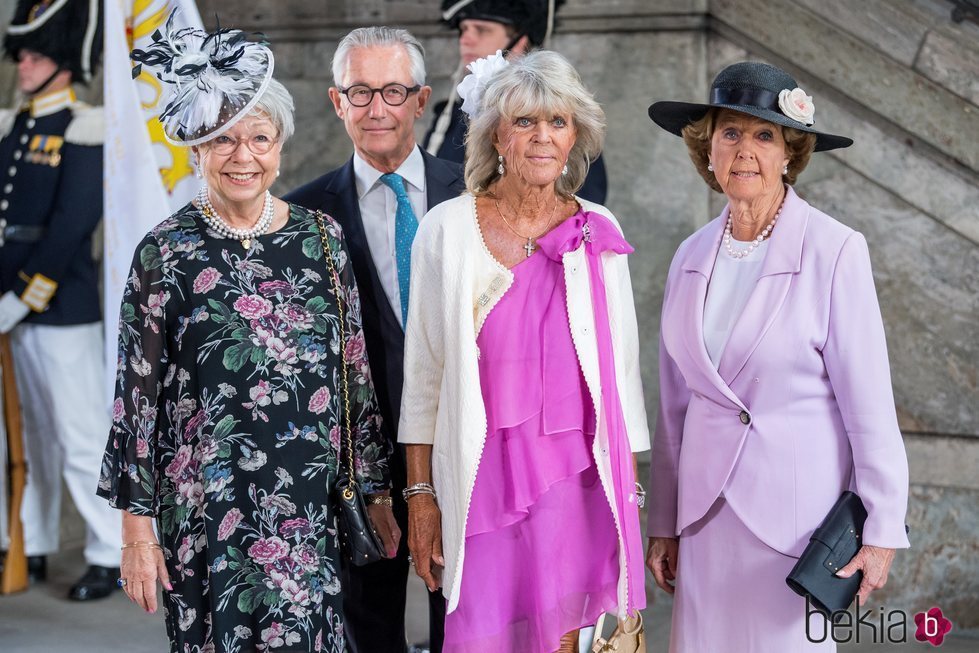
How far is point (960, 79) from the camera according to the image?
4605 mm

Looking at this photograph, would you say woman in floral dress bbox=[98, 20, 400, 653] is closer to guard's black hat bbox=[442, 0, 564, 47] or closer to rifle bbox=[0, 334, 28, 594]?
guard's black hat bbox=[442, 0, 564, 47]

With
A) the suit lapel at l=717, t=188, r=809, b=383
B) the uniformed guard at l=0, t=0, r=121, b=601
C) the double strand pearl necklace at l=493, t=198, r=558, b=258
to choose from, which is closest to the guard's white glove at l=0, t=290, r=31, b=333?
the uniformed guard at l=0, t=0, r=121, b=601

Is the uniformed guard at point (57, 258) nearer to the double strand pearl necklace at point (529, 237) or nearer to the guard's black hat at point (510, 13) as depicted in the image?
the guard's black hat at point (510, 13)

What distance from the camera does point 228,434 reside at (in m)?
2.61

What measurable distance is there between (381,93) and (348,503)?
3.71 feet

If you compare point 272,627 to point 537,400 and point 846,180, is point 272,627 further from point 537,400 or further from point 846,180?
point 846,180

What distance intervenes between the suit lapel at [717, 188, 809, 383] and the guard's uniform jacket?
3443 mm

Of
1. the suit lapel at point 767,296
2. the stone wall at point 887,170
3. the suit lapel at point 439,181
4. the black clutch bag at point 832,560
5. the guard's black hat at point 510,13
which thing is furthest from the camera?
the stone wall at point 887,170

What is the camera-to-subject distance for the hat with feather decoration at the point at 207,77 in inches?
105

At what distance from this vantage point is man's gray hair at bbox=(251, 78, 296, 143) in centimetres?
270

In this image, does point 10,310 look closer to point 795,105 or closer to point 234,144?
point 234,144

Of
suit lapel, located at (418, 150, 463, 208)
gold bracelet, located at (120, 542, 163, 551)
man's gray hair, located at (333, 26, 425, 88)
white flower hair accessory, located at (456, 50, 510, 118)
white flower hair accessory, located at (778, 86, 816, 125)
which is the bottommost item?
gold bracelet, located at (120, 542, 163, 551)
